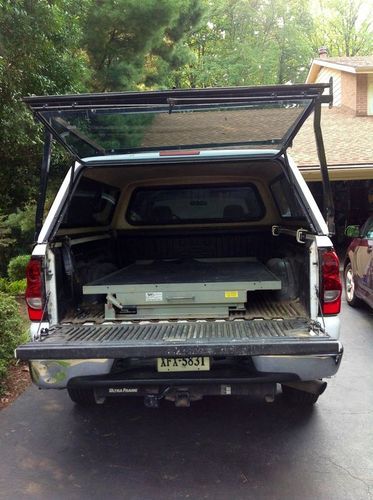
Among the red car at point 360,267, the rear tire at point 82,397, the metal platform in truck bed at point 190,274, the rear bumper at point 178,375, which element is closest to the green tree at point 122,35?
the red car at point 360,267

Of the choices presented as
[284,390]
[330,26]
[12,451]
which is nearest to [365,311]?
[284,390]

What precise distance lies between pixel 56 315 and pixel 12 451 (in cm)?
108

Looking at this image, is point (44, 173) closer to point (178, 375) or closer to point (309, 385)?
point (178, 375)

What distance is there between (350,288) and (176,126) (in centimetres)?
525

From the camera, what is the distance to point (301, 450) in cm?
362

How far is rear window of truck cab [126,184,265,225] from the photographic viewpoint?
18.3 feet

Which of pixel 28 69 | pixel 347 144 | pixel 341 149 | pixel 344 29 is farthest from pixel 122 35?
pixel 344 29

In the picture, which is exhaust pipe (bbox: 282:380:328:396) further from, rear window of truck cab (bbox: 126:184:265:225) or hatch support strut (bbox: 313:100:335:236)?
rear window of truck cab (bbox: 126:184:265:225)

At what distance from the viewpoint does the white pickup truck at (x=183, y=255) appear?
310 cm

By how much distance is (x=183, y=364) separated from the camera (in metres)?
3.17

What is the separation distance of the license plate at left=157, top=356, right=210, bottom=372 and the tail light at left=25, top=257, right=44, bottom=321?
987 mm

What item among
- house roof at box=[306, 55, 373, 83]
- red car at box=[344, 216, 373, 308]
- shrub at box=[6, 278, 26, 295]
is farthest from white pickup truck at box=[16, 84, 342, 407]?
house roof at box=[306, 55, 373, 83]

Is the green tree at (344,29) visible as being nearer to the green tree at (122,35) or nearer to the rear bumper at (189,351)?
the green tree at (122,35)

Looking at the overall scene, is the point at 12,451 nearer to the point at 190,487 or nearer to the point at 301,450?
the point at 190,487
